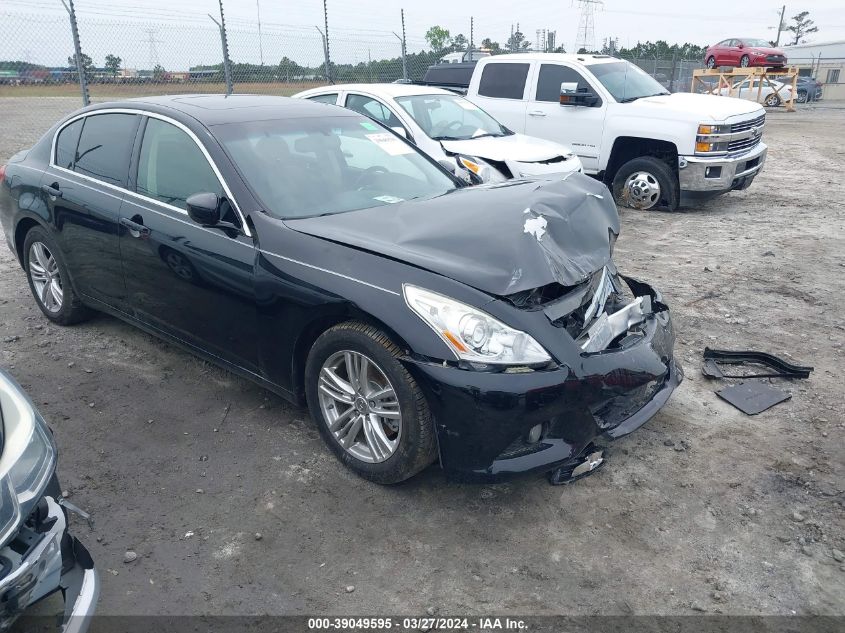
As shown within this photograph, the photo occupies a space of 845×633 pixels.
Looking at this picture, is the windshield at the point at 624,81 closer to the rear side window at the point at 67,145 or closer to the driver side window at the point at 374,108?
the driver side window at the point at 374,108

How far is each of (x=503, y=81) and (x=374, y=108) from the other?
2671mm

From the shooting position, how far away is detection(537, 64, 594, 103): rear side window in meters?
9.53

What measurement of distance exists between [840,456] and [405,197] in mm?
2684

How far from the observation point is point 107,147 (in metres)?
4.46

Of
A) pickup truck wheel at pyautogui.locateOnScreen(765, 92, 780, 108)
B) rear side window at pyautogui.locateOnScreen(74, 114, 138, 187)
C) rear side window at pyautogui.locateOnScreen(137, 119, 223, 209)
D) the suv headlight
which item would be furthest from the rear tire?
pickup truck wheel at pyautogui.locateOnScreen(765, 92, 780, 108)

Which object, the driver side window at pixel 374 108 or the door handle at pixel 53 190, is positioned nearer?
the door handle at pixel 53 190

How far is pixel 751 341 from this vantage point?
493 cm

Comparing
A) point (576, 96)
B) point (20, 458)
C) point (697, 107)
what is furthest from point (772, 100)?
point (20, 458)

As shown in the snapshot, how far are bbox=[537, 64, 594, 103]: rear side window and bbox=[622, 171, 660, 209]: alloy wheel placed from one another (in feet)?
4.97

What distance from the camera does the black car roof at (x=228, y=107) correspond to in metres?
4.03

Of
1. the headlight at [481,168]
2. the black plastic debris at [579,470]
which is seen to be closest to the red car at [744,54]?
the headlight at [481,168]

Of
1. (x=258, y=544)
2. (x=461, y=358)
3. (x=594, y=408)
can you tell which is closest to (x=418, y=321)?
(x=461, y=358)

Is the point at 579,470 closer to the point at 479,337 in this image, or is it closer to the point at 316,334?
the point at 479,337

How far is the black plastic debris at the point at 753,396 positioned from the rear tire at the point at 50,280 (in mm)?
4436
